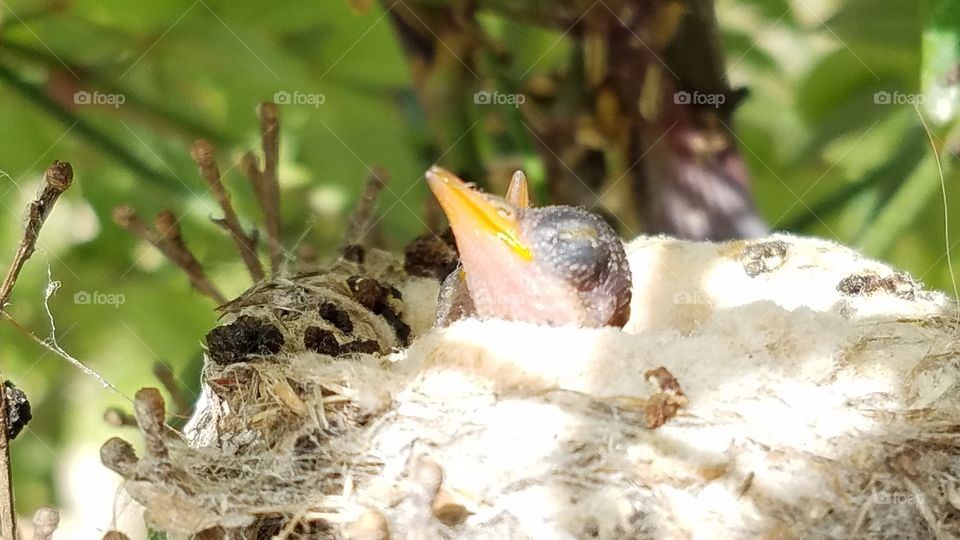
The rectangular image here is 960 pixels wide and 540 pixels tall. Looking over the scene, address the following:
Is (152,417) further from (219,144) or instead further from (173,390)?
(219,144)

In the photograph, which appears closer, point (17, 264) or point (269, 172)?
point (17, 264)

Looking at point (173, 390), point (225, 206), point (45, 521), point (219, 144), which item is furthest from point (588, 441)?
point (219, 144)

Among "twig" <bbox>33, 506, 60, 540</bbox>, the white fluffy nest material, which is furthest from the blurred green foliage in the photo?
"twig" <bbox>33, 506, 60, 540</bbox>

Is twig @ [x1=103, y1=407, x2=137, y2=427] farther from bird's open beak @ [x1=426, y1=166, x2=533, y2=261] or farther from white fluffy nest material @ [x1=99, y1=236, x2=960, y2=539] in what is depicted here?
bird's open beak @ [x1=426, y1=166, x2=533, y2=261]

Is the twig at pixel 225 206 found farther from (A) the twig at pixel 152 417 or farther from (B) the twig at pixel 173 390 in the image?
(A) the twig at pixel 152 417

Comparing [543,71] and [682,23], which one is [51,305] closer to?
[543,71]

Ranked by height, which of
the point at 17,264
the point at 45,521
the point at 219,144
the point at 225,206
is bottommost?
A: the point at 45,521

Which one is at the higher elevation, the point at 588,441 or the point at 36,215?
the point at 36,215

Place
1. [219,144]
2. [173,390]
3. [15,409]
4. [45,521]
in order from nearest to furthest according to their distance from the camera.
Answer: [45,521] < [15,409] < [173,390] < [219,144]

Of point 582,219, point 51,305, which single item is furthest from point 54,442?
point 582,219
